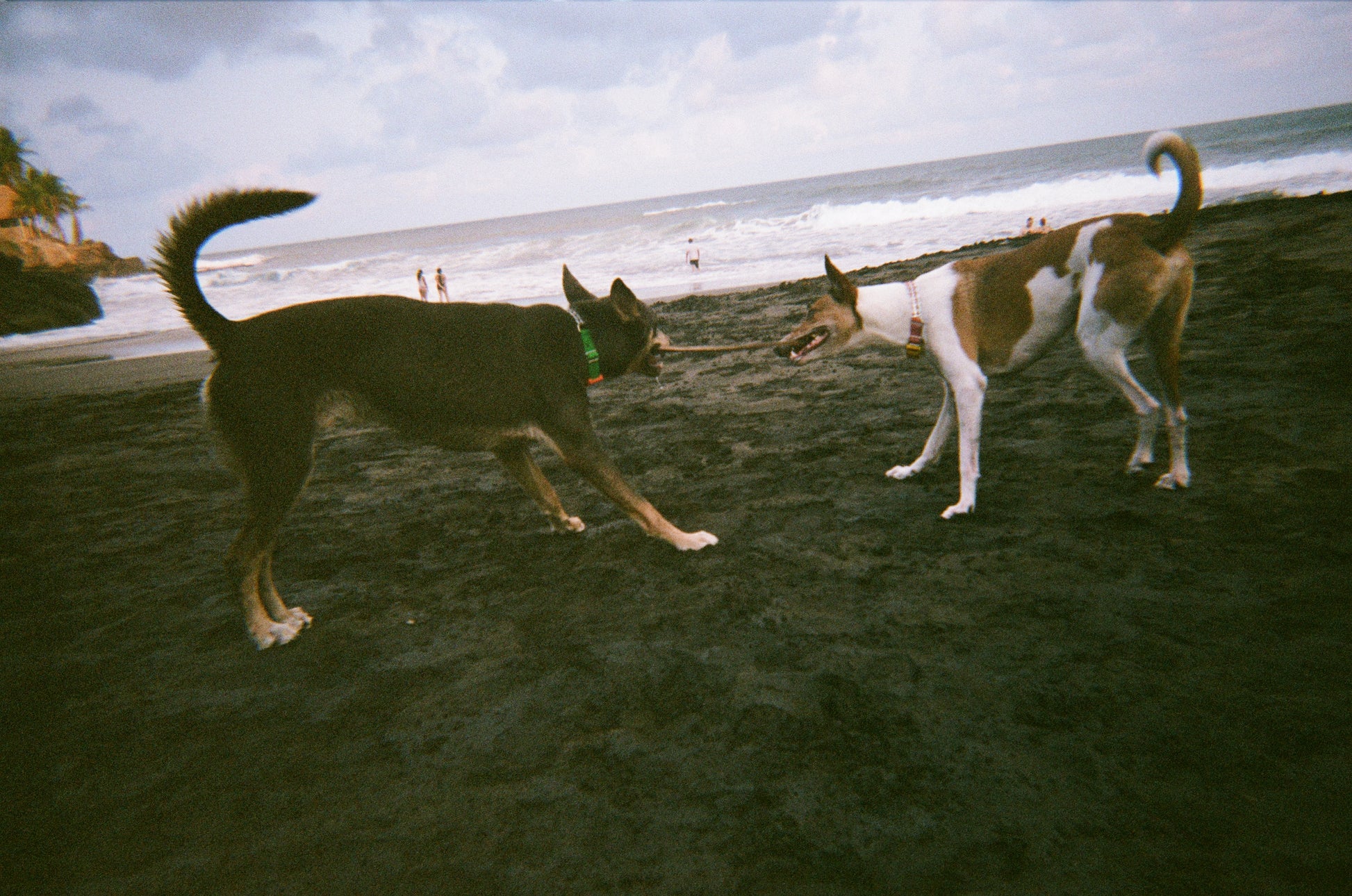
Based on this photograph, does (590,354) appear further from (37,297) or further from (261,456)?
(37,297)

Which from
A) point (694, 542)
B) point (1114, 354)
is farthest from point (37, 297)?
point (1114, 354)

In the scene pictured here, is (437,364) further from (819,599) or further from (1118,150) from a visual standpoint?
(1118,150)

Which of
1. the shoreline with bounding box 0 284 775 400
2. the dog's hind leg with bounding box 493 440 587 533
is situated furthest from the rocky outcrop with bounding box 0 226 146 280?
the dog's hind leg with bounding box 493 440 587 533

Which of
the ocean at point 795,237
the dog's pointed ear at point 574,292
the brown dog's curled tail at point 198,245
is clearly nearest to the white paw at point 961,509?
the dog's pointed ear at point 574,292

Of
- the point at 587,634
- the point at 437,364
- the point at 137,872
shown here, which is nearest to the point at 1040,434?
the point at 587,634

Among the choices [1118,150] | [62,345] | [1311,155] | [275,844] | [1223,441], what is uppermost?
[1118,150]

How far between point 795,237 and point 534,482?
2821cm

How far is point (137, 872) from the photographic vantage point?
1890 millimetres

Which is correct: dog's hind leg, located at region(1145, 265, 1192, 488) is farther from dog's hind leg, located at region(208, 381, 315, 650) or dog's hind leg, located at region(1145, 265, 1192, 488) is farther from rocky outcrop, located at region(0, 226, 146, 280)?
rocky outcrop, located at region(0, 226, 146, 280)

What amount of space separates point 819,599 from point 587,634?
3.47 ft

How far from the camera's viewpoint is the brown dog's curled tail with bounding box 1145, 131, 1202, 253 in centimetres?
335

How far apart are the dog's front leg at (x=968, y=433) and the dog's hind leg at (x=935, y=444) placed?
1.35 feet

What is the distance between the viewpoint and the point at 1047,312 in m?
3.70

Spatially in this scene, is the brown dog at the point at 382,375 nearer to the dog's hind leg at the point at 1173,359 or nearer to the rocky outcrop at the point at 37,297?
the dog's hind leg at the point at 1173,359
